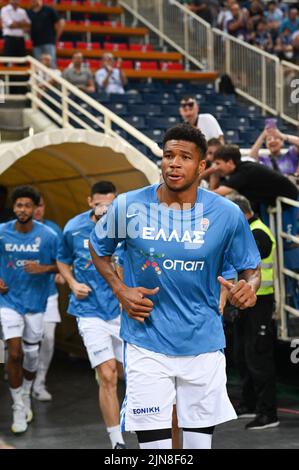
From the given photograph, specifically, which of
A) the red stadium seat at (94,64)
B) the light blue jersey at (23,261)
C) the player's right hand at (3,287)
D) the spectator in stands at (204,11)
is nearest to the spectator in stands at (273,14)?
the spectator in stands at (204,11)

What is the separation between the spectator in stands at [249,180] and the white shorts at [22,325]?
229cm

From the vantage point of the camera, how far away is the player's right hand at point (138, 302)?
17.7 feet

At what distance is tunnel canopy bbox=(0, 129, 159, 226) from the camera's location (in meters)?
10.3

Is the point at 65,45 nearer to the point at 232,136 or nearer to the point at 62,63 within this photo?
the point at 62,63

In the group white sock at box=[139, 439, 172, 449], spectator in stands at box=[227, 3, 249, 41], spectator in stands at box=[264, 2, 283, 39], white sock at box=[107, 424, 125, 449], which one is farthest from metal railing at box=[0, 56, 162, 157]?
spectator in stands at box=[264, 2, 283, 39]

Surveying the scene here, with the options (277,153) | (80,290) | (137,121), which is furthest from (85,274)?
(137,121)

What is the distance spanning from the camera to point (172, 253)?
214 inches

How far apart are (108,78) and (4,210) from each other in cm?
662

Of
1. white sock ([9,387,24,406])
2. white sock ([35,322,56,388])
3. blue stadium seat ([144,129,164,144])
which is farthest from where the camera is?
blue stadium seat ([144,129,164,144])

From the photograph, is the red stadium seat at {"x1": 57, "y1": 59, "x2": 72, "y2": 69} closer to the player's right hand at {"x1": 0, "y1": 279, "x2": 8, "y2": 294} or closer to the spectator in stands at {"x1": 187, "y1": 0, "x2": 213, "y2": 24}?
the spectator in stands at {"x1": 187, "y1": 0, "x2": 213, "y2": 24}

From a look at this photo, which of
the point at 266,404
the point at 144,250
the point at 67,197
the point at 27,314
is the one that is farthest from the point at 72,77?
the point at 144,250

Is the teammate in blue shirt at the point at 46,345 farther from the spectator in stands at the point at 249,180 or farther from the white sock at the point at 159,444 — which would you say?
the white sock at the point at 159,444

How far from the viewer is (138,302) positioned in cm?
539

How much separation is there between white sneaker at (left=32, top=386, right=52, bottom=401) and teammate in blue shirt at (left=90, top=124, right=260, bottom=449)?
5.19 metres
